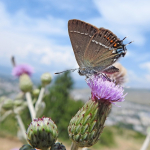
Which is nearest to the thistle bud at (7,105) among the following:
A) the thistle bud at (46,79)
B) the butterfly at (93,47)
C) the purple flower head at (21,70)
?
the thistle bud at (46,79)

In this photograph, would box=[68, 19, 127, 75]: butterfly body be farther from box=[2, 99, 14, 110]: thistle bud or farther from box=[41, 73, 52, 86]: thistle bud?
box=[2, 99, 14, 110]: thistle bud

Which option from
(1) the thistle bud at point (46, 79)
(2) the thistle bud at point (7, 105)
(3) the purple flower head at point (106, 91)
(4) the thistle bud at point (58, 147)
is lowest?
(4) the thistle bud at point (58, 147)

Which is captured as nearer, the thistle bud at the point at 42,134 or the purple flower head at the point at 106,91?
the thistle bud at the point at 42,134

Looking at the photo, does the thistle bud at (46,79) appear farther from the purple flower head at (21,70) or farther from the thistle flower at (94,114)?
the thistle flower at (94,114)

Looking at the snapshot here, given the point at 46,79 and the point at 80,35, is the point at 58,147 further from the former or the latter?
the point at 46,79

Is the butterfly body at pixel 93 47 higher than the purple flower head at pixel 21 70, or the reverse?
the purple flower head at pixel 21 70

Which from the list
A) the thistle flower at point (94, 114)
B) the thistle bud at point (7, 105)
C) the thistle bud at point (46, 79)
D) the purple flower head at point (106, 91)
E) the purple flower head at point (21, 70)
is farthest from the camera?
the purple flower head at point (21, 70)

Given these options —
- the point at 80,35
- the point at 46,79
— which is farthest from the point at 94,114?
the point at 46,79

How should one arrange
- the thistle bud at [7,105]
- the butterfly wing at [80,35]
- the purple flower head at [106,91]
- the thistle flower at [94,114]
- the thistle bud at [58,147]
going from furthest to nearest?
the thistle bud at [7,105], the butterfly wing at [80,35], the purple flower head at [106,91], the thistle flower at [94,114], the thistle bud at [58,147]
